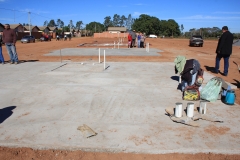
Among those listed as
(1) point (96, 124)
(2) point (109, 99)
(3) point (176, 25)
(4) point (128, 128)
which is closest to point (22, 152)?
(1) point (96, 124)

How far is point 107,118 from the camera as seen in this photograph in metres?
4.59

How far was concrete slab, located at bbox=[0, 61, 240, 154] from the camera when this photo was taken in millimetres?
3604

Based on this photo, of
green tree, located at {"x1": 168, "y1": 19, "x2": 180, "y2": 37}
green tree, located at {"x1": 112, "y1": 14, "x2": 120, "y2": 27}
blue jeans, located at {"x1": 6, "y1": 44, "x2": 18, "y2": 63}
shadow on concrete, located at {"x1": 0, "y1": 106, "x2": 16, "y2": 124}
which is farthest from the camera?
green tree, located at {"x1": 112, "y1": 14, "x2": 120, "y2": 27}

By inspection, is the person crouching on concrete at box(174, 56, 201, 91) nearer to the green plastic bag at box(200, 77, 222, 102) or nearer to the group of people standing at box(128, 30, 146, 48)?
the green plastic bag at box(200, 77, 222, 102)

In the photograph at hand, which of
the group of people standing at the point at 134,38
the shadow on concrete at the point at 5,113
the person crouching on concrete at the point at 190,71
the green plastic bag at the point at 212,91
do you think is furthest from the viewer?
the group of people standing at the point at 134,38

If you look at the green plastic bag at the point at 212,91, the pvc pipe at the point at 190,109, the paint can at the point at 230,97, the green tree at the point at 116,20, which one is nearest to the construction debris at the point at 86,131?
the pvc pipe at the point at 190,109

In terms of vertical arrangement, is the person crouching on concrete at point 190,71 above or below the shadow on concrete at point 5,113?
above

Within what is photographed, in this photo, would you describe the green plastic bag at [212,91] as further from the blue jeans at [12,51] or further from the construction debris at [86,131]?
the blue jeans at [12,51]

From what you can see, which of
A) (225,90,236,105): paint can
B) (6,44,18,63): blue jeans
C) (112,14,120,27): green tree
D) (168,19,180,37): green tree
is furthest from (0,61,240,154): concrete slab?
(112,14,120,27): green tree

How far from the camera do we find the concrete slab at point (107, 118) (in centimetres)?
360

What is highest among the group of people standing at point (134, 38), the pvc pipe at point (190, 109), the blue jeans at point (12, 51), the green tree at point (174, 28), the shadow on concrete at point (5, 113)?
the green tree at point (174, 28)

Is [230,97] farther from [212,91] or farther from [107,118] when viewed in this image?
[107,118]

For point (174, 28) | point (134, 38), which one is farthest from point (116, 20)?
point (134, 38)

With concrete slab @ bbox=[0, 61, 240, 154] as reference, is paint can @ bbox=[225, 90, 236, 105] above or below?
above
